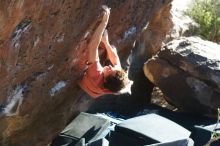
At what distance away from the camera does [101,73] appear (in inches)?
247

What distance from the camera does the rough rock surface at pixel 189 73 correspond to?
8422 millimetres

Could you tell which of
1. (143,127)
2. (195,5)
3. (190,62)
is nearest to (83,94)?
(143,127)

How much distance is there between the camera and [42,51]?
538 cm

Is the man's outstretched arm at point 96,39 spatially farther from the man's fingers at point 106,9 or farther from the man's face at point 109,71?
the man's face at point 109,71

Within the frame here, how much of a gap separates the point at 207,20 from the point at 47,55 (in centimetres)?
671

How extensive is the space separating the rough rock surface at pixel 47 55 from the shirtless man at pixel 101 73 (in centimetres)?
9

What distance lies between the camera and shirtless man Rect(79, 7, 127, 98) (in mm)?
6035

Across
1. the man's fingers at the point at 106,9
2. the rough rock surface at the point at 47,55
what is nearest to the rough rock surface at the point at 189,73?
the rough rock surface at the point at 47,55

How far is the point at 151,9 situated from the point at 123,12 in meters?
0.83

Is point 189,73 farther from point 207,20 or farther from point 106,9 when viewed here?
point 207,20

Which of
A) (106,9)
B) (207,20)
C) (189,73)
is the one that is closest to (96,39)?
(106,9)

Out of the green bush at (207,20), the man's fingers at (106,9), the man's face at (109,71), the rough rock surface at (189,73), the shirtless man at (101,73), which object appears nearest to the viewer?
the man's fingers at (106,9)

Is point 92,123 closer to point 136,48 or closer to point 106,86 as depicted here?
point 106,86

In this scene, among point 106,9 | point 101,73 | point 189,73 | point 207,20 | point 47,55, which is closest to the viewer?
point 47,55
